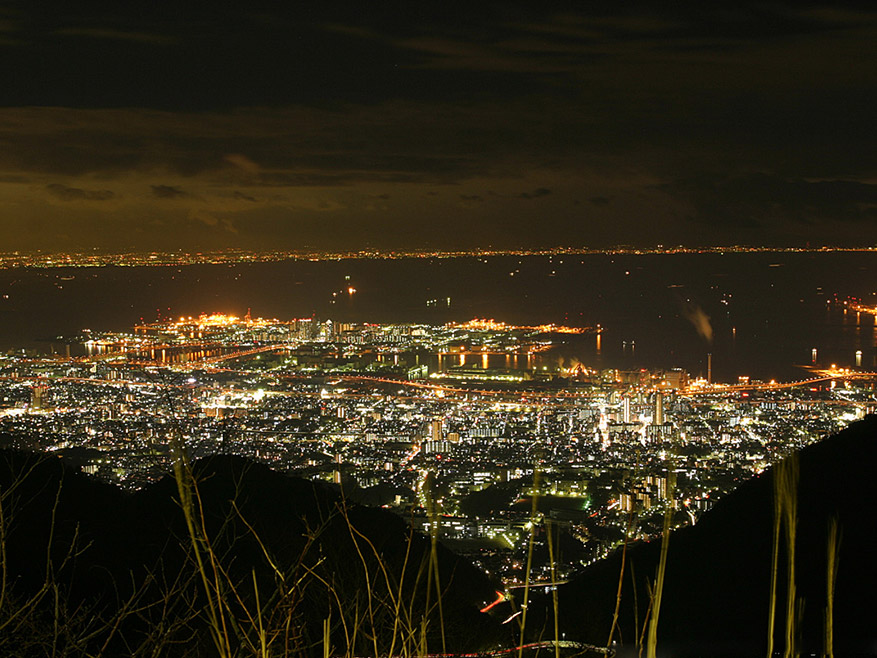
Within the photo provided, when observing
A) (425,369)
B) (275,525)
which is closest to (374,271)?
(425,369)

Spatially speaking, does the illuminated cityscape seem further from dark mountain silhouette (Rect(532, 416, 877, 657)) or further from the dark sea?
the dark sea

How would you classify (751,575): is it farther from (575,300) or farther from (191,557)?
(575,300)

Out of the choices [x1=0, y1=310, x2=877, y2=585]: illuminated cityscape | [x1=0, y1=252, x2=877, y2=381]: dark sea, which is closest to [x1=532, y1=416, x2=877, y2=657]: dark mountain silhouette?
[x1=0, y1=310, x2=877, y2=585]: illuminated cityscape

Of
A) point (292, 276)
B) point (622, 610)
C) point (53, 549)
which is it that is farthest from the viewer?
point (292, 276)

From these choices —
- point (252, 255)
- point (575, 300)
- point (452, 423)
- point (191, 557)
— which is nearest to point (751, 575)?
point (191, 557)

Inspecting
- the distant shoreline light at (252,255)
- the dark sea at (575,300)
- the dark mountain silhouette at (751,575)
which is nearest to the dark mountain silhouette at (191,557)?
the dark mountain silhouette at (751,575)

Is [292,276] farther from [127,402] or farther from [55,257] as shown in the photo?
[127,402]
